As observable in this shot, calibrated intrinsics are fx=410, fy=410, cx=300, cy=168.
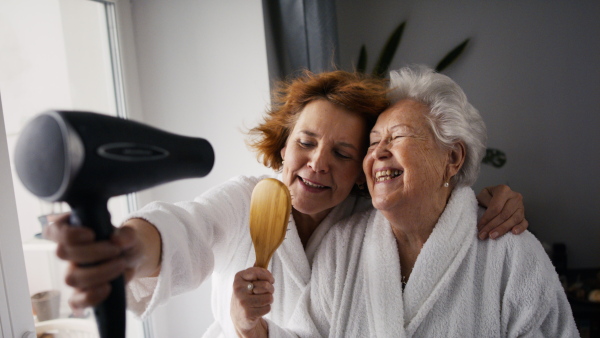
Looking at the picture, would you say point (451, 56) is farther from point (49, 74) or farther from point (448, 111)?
point (49, 74)

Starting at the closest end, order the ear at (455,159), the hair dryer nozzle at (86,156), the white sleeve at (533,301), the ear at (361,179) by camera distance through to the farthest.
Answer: the hair dryer nozzle at (86,156), the white sleeve at (533,301), the ear at (455,159), the ear at (361,179)

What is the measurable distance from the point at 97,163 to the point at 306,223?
0.77 m

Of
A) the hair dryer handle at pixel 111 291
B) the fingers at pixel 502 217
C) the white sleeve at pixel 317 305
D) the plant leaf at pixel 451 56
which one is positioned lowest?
the white sleeve at pixel 317 305

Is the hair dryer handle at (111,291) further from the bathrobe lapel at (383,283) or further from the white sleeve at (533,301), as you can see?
the white sleeve at (533,301)

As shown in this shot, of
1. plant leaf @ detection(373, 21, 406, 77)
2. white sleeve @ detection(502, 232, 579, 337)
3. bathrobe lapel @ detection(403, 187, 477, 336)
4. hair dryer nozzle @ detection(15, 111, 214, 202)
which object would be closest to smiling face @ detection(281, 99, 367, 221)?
bathrobe lapel @ detection(403, 187, 477, 336)

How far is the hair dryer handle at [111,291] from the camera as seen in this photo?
0.40 metres

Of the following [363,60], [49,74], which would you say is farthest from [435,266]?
[363,60]

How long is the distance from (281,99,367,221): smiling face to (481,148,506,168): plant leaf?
1440 mm

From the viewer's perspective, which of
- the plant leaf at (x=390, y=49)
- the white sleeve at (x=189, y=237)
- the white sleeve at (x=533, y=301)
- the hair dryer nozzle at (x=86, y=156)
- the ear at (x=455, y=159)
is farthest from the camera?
the plant leaf at (x=390, y=49)

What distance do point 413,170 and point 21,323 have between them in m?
1.01

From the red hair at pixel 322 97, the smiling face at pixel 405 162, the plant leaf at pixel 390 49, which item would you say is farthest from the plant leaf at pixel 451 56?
the smiling face at pixel 405 162

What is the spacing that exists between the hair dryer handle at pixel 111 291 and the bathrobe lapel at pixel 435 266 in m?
0.66

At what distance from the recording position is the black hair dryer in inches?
13.9

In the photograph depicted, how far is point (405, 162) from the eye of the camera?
87cm
